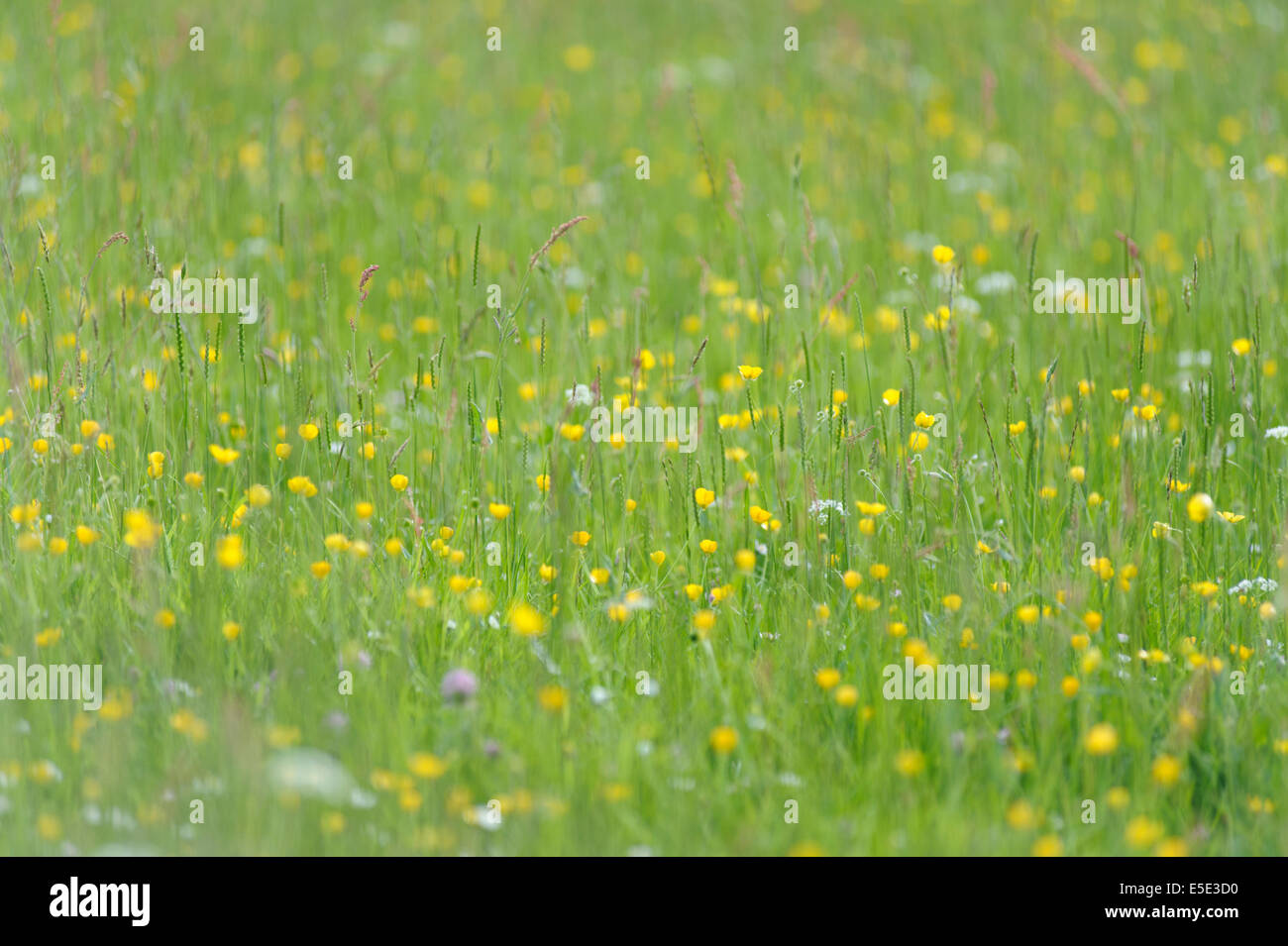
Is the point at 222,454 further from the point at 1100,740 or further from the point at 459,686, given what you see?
the point at 1100,740

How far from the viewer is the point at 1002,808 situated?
251cm

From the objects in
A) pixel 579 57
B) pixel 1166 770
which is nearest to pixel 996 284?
pixel 1166 770

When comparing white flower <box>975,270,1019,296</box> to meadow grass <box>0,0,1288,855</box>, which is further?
white flower <box>975,270,1019,296</box>

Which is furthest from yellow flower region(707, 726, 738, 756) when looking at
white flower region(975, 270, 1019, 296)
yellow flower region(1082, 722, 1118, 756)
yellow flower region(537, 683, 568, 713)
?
white flower region(975, 270, 1019, 296)

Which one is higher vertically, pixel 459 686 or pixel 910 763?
pixel 459 686

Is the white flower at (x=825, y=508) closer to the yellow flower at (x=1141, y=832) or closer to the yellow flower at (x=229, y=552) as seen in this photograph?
the yellow flower at (x=1141, y=832)

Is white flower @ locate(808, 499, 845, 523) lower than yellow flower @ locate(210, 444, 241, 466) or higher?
lower

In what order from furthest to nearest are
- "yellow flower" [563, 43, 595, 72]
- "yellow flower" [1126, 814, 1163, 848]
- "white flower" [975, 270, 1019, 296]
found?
"yellow flower" [563, 43, 595, 72], "white flower" [975, 270, 1019, 296], "yellow flower" [1126, 814, 1163, 848]

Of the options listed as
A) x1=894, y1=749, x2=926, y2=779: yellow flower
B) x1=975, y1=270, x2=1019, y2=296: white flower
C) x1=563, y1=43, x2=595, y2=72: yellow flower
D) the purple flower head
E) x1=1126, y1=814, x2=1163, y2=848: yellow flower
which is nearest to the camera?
x1=1126, y1=814, x2=1163, y2=848: yellow flower

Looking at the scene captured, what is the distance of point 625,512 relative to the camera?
3.41 m

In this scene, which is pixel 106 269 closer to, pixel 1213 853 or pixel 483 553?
pixel 483 553

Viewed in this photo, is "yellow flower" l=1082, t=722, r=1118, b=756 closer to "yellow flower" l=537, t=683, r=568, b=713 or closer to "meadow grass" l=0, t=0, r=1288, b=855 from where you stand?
"meadow grass" l=0, t=0, r=1288, b=855

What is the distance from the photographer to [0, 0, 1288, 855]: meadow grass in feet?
8.34

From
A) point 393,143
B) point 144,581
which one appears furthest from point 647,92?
point 144,581
